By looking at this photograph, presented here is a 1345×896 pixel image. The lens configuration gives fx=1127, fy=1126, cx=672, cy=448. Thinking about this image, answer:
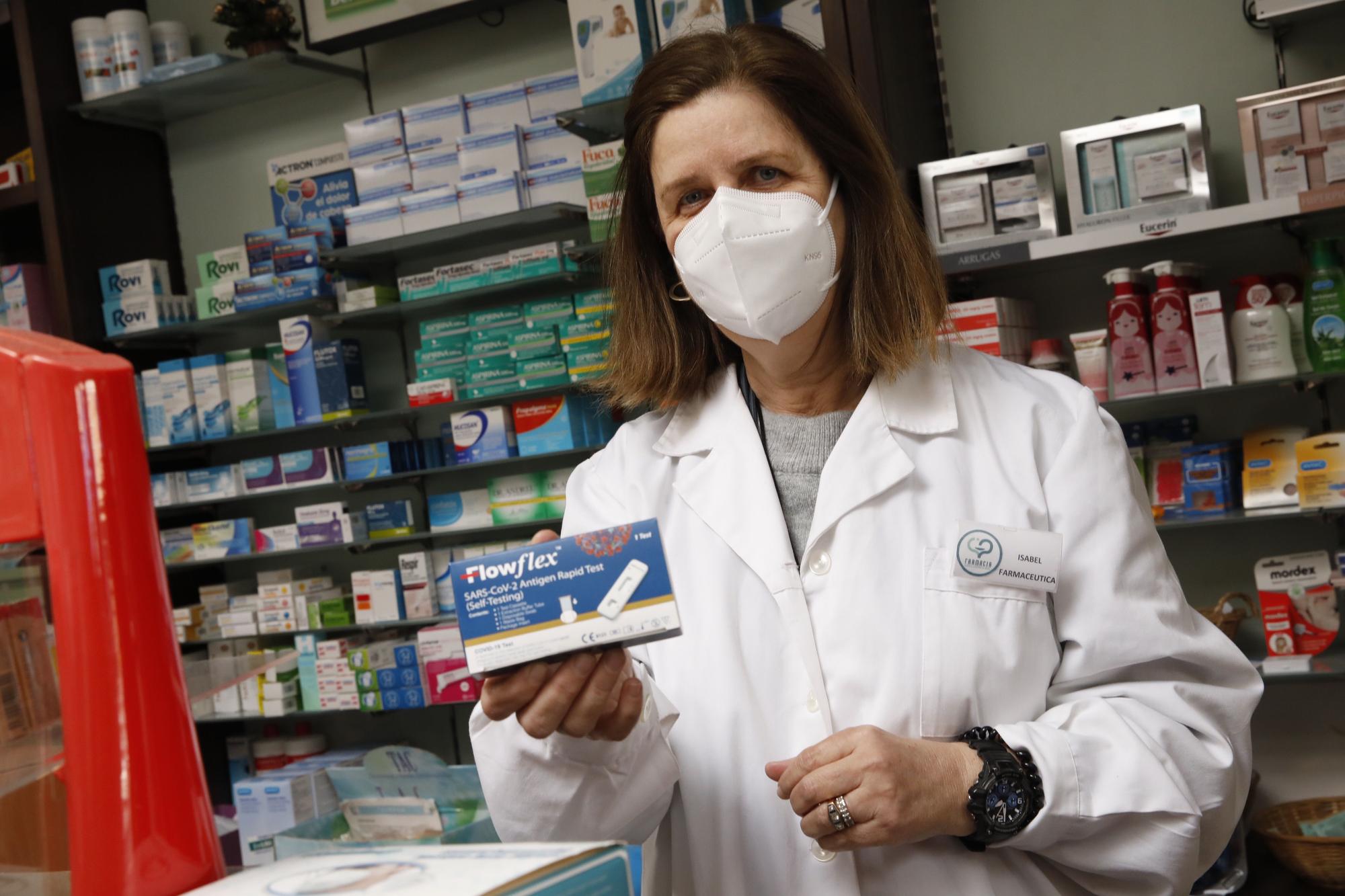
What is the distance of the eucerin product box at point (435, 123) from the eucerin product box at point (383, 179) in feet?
0.25

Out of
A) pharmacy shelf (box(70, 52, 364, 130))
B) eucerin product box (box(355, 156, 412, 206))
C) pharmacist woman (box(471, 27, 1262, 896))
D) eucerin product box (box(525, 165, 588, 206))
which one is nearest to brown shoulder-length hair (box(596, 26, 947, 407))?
pharmacist woman (box(471, 27, 1262, 896))

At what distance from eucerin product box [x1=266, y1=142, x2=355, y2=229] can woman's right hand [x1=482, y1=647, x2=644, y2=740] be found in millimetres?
3450

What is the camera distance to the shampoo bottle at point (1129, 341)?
116 inches

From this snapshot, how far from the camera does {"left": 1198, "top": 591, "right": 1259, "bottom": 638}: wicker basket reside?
117 inches

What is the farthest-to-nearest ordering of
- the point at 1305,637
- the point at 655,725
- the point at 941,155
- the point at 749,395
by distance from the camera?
1. the point at 941,155
2. the point at 1305,637
3. the point at 749,395
4. the point at 655,725

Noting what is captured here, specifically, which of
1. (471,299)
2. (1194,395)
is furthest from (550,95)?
(1194,395)

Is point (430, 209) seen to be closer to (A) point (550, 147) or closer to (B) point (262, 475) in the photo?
(A) point (550, 147)

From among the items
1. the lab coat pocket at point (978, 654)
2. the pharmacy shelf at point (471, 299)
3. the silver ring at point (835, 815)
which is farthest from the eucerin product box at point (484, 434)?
the silver ring at point (835, 815)

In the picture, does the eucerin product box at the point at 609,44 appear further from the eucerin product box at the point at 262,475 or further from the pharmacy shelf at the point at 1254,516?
the pharmacy shelf at the point at 1254,516

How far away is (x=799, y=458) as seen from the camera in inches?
59.4

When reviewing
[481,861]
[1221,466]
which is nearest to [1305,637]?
[1221,466]

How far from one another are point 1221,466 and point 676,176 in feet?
6.83

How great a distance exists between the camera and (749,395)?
1.60 metres

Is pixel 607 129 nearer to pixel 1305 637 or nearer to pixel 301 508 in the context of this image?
pixel 301 508
